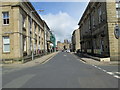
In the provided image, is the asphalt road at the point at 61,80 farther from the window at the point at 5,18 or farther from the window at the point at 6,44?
the window at the point at 5,18

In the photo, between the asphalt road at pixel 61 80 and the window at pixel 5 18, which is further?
the window at pixel 5 18

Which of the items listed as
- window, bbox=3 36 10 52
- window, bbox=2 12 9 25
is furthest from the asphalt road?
window, bbox=2 12 9 25

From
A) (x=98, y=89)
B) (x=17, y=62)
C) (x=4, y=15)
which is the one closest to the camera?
(x=98, y=89)

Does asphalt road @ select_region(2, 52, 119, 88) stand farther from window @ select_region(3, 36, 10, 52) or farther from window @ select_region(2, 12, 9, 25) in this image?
window @ select_region(2, 12, 9, 25)

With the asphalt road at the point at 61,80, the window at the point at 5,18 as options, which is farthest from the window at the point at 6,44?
the asphalt road at the point at 61,80

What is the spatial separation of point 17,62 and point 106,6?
13.5 meters

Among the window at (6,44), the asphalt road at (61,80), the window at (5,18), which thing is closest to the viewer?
the asphalt road at (61,80)

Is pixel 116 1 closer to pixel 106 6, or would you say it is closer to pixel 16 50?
pixel 106 6

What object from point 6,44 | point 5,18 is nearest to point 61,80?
point 6,44

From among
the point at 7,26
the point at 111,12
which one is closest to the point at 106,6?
Answer: the point at 111,12

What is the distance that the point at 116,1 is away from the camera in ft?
63.9

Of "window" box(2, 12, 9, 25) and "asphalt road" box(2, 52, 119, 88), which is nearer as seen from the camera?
"asphalt road" box(2, 52, 119, 88)

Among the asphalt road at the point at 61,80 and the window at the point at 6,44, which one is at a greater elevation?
the window at the point at 6,44

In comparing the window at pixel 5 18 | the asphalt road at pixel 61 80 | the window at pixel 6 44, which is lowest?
the asphalt road at pixel 61 80
